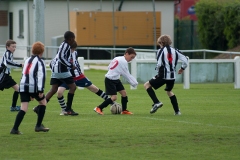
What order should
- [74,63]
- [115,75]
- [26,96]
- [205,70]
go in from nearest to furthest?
[26,96] < [74,63] < [115,75] < [205,70]

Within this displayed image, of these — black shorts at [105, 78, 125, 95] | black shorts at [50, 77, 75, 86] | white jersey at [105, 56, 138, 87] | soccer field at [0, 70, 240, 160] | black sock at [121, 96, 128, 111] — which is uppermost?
white jersey at [105, 56, 138, 87]

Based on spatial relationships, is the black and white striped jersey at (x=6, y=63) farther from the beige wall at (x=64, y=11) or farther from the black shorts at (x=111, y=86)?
the beige wall at (x=64, y=11)

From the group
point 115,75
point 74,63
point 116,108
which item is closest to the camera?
point 74,63

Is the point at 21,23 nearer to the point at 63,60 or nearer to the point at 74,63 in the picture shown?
the point at 74,63

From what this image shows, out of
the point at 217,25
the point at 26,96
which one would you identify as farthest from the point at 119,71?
the point at 217,25

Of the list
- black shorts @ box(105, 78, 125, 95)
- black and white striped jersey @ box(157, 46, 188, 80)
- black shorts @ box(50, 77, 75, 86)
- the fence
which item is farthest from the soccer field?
the fence

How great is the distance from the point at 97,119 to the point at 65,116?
99 centimetres

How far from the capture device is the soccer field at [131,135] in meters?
9.43

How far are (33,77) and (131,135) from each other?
1907 mm

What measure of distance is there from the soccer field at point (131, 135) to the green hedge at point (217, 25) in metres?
17.4

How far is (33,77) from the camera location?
11094mm

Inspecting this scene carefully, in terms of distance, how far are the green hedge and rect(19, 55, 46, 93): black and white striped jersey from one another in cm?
2369

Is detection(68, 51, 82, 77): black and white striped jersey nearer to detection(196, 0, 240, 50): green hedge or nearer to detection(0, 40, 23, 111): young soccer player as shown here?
detection(0, 40, 23, 111): young soccer player

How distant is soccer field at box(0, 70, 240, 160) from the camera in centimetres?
943
